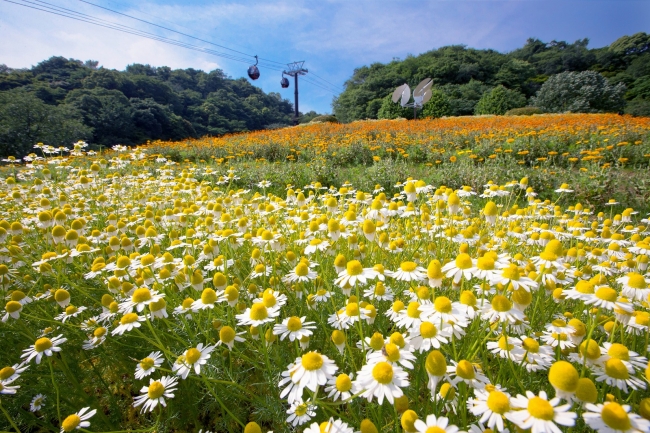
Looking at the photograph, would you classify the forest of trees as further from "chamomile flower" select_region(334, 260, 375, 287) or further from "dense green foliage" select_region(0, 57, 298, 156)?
"chamomile flower" select_region(334, 260, 375, 287)

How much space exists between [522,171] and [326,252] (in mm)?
5364

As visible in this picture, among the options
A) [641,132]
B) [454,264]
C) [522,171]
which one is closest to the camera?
[454,264]

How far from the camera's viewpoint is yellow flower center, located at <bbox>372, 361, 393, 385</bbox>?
2.75ft

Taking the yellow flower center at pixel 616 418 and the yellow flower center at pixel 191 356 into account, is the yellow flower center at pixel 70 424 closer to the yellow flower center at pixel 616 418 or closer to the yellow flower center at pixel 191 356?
the yellow flower center at pixel 191 356

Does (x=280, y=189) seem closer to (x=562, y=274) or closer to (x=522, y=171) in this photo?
(x=522, y=171)

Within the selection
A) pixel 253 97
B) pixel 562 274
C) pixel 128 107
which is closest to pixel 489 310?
pixel 562 274

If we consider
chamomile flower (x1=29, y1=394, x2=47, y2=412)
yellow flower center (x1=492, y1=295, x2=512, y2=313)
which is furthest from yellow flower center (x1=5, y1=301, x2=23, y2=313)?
yellow flower center (x1=492, y1=295, x2=512, y2=313)

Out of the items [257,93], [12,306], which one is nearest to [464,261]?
[12,306]

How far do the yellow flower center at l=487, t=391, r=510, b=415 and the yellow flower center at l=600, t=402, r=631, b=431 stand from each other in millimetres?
189

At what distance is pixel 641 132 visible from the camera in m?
7.62

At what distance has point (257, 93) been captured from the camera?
5200 centimetres

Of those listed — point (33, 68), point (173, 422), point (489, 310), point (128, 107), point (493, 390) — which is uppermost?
point (33, 68)

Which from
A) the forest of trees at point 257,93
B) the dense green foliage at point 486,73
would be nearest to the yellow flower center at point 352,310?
the forest of trees at point 257,93

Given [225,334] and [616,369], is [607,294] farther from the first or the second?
[225,334]
